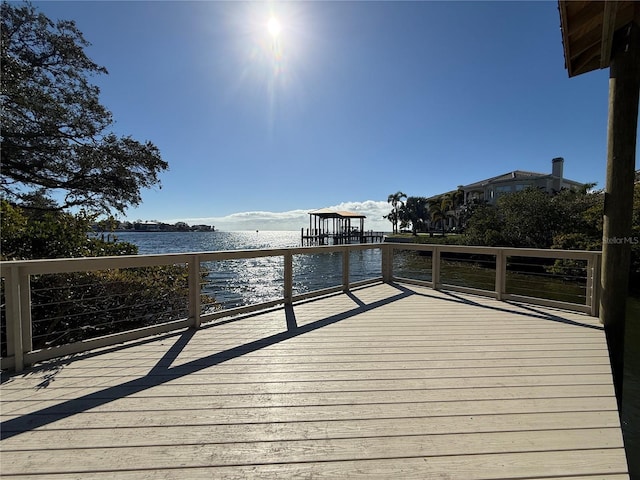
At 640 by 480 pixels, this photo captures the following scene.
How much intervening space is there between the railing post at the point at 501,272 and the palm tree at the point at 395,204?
49452mm

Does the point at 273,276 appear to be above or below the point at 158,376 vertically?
below

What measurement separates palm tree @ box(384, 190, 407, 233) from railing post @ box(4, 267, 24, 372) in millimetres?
52918

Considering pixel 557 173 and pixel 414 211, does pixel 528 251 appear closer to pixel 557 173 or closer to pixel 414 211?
pixel 557 173

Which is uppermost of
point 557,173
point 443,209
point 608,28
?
point 557,173

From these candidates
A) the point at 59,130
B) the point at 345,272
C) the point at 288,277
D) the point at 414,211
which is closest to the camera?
the point at 288,277

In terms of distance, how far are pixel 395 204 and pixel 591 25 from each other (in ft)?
168

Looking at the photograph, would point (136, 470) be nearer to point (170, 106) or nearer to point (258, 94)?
point (258, 94)

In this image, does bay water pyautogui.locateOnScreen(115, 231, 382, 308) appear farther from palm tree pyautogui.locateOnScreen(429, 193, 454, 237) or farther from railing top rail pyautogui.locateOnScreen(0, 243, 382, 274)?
palm tree pyautogui.locateOnScreen(429, 193, 454, 237)

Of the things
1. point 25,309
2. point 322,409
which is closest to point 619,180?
point 322,409

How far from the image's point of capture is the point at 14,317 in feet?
7.09

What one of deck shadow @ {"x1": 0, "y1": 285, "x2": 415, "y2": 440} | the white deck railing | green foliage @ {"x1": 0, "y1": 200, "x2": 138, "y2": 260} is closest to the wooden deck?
deck shadow @ {"x1": 0, "y1": 285, "x2": 415, "y2": 440}

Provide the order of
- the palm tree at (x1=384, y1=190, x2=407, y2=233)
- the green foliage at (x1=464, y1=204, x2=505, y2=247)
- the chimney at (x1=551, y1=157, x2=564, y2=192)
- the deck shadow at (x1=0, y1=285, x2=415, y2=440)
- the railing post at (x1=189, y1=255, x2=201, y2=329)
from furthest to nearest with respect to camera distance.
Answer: the palm tree at (x1=384, y1=190, x2=407, y2=233), the chimney at (x1=551, y1=157, x2=564, y2=192), the green foliage at (x1=464, y1=204, x2=505, y2=247), the railing post at (x1=189, y1=255, x2=201, y2=329), the deck shadow at (x1=0, y1=285, x2=415, y2=440)

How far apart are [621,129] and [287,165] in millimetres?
12462

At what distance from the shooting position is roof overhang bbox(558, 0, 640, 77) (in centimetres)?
240
